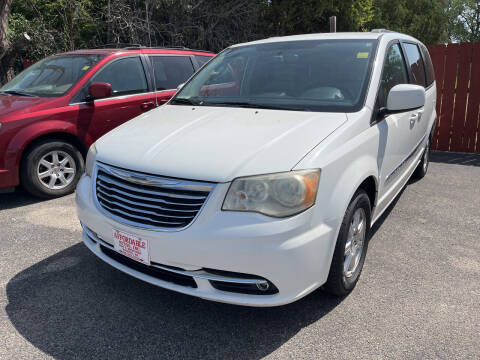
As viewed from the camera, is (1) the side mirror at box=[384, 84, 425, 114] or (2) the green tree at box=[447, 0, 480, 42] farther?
(2) the green tree at box=[447, 0, 480, 42]

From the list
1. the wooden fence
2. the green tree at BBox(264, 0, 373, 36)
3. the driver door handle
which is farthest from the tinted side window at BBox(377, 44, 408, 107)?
the green tree at BBox(264, 0, 373, 36)

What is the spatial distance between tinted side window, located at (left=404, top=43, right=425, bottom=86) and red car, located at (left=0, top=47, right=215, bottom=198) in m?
3.16

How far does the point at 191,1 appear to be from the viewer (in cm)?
1212

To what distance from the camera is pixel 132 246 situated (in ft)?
7.82

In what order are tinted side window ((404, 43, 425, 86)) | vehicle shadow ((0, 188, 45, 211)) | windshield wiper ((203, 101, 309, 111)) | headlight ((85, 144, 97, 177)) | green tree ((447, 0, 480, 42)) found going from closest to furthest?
headlight ((85, 144, 97, 177)) < windshield wiper ((203, 101, 309, 111)) < tinted side window ((404, 43, 425, 86)) < vehicle shadow ((0, 188, 45, 211)) < green tree ((447, 0, 480, 42))

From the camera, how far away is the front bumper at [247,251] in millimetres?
2100

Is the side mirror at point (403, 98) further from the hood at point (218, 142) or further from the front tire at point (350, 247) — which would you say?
the front tire at point (350, 247)

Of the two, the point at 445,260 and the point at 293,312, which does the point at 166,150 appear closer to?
the point at 293,312

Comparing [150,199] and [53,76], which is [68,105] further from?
[150,199]

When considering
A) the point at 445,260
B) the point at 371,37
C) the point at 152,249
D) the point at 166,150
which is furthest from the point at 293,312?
the point at 371,37

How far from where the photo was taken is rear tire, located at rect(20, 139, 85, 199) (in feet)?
15.0

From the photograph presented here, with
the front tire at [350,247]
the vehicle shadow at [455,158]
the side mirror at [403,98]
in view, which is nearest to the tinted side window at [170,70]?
the side mirror at [403,98]

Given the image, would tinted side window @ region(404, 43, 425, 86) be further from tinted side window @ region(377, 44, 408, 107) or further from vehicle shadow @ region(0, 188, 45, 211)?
vehicle shadow @ region(0, 188, 45, 211)

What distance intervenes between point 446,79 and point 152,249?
7.11 meters
